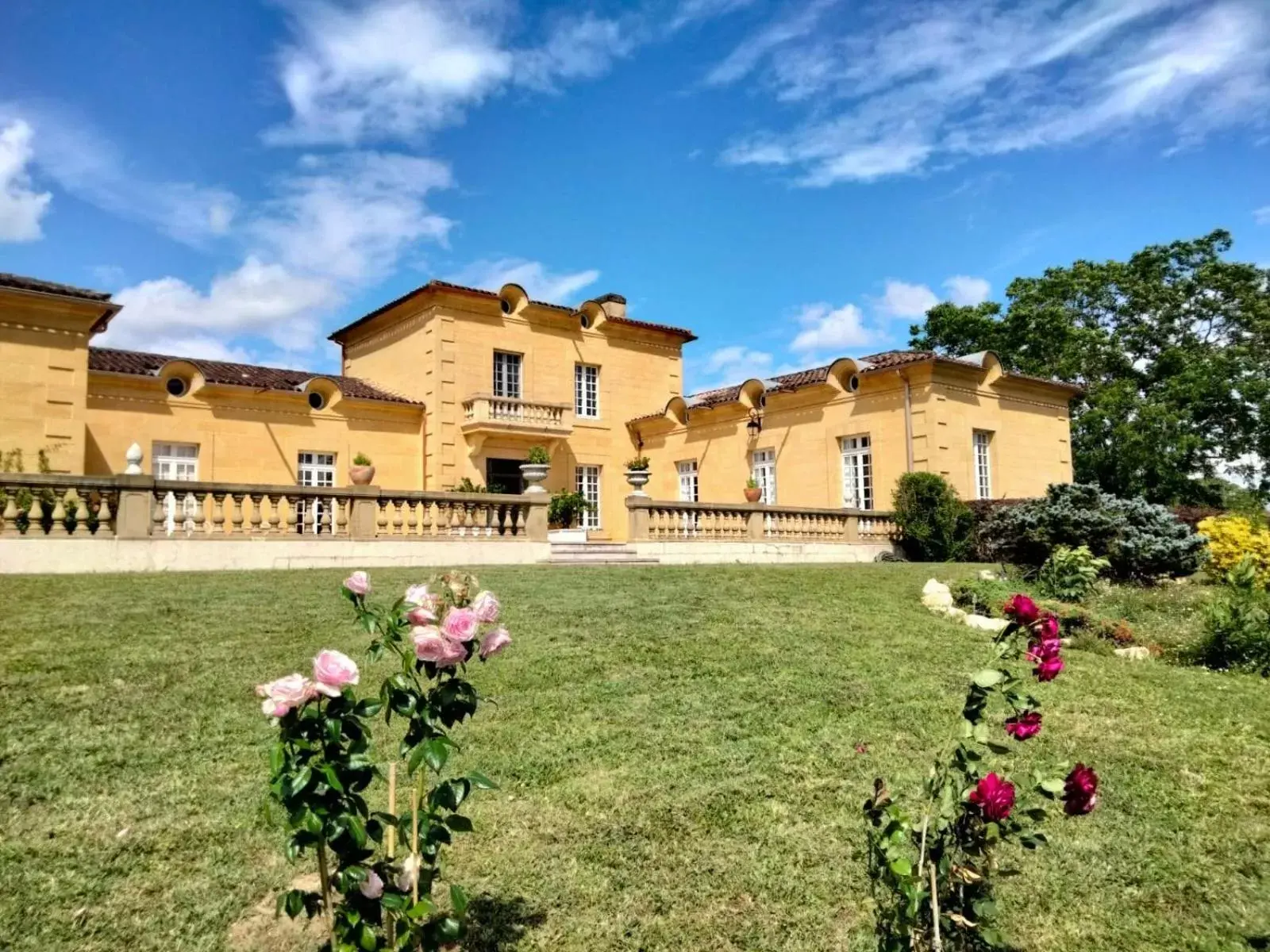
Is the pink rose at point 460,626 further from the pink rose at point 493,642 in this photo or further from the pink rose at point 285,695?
the pink rose at point 285,695

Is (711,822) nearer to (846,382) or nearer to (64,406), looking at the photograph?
(64,406)

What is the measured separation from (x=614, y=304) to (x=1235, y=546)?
1849 centimetres

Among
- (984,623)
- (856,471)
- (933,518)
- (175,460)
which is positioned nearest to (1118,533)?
(984,623)

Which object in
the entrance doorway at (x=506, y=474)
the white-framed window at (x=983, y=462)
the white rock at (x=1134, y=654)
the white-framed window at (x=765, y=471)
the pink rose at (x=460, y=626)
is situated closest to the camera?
the pink rose at (x=460, y=626)

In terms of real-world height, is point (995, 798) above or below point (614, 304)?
below

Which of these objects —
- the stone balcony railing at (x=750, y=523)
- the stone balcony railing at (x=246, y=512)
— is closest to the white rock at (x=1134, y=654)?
the stone balcony railing at (x=750, y=523)

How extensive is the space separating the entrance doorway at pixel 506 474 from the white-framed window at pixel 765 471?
6.56m

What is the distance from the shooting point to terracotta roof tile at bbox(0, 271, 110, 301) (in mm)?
15461

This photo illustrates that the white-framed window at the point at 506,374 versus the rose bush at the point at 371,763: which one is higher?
the white-framed window at the point at 506,374

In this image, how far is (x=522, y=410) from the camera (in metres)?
23.4

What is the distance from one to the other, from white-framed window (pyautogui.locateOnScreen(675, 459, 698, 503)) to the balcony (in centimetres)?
371

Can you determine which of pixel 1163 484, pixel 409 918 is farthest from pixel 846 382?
pixel 409 918

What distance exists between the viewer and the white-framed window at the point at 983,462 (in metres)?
21.0

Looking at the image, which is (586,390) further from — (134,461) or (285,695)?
(285,695)
